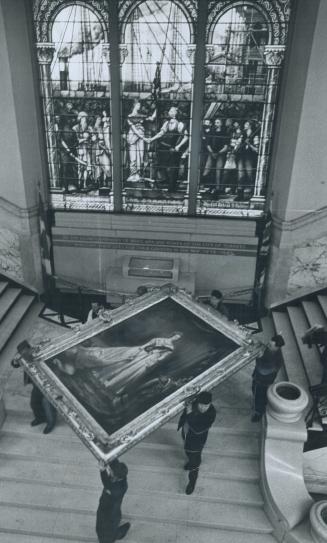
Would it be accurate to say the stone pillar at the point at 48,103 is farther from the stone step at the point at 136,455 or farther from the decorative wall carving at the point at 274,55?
the stone step at the point at 136,455

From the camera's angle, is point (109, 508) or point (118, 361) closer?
point (109, 508)

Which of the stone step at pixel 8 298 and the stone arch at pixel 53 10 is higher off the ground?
the stone arch at pixel 53 10

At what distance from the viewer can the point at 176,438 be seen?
6.65 metres

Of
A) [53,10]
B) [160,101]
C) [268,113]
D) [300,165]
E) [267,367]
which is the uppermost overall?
[53,10]

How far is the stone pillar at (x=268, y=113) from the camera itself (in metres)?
8.52

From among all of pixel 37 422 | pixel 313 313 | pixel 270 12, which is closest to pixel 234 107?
pixel 270 12

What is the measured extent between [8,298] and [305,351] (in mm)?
5692

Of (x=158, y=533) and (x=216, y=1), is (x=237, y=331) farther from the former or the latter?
(x=216, y=1)

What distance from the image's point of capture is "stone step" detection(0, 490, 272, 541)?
5.84 metres

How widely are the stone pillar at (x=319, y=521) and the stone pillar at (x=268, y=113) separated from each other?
5.85 metres

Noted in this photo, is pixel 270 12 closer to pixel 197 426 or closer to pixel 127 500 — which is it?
pixel 197 426

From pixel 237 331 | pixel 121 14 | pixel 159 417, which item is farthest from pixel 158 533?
pixel 121 14

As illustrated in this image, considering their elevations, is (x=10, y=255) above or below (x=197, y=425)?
above

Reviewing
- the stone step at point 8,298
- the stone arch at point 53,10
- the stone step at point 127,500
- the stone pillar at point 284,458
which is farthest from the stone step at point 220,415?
the stone arch at point 53,10
